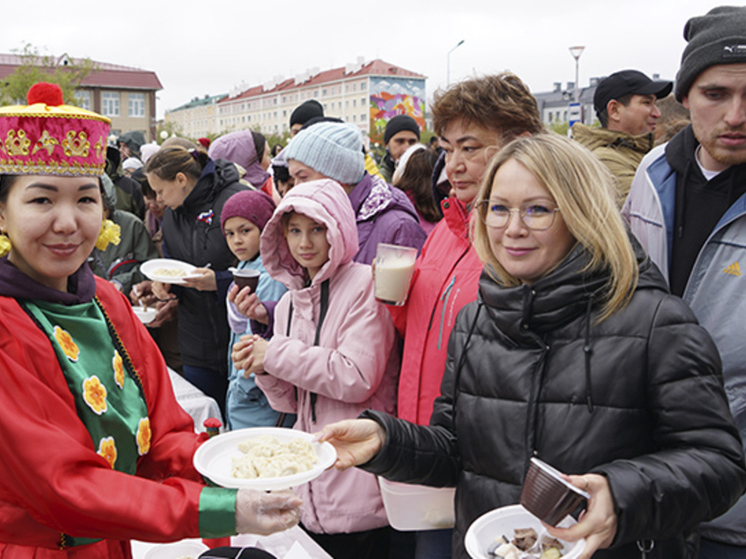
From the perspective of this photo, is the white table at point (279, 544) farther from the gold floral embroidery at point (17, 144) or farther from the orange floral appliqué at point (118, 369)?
the gold floral embroidery at point (17, 144)

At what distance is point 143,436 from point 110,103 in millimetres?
65361

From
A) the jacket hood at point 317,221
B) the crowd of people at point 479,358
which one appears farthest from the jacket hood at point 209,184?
the crowd of people at point 479,358

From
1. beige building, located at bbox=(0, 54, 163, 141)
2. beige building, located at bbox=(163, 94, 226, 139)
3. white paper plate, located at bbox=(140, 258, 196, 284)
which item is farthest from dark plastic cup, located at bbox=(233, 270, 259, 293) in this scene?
beige building, located at bbox=(163, 94, 226, 139)

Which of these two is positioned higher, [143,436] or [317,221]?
[317,221]

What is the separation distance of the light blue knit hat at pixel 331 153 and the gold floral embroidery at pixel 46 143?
198 centimetres

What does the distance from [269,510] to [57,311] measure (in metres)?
0.88

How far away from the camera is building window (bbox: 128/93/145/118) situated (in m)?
61.2

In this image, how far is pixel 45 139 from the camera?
1.76 m

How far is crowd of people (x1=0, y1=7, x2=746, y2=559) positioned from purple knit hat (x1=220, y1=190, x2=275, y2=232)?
142cm

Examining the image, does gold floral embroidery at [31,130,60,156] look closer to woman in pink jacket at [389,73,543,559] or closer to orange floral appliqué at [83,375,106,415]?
orange floral appliqué at [83,375,106,415]

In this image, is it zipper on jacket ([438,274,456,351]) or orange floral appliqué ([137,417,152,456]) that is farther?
zipper on jacket ([438,274,456,351])

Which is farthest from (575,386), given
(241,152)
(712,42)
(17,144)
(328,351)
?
(241,152)

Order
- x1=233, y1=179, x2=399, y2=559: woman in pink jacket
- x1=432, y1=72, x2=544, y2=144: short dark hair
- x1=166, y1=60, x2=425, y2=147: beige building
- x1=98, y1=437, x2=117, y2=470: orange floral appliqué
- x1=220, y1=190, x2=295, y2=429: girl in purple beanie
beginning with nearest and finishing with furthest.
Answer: x1=98, y1=437, x2=117, y2=470: orange floral appliqué
x1=432, y1=72, x2=544, y2=144: short dark hair
x1=233, y1=179, x2=399, y2=559: woman in pink jacket
x1=220, y1=190, x2=295, y2=429: girl in purple beanie
x1=166, y1=60, x2=425, y2=147: beige building

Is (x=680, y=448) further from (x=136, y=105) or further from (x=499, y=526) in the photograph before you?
(x=136, y=105)
